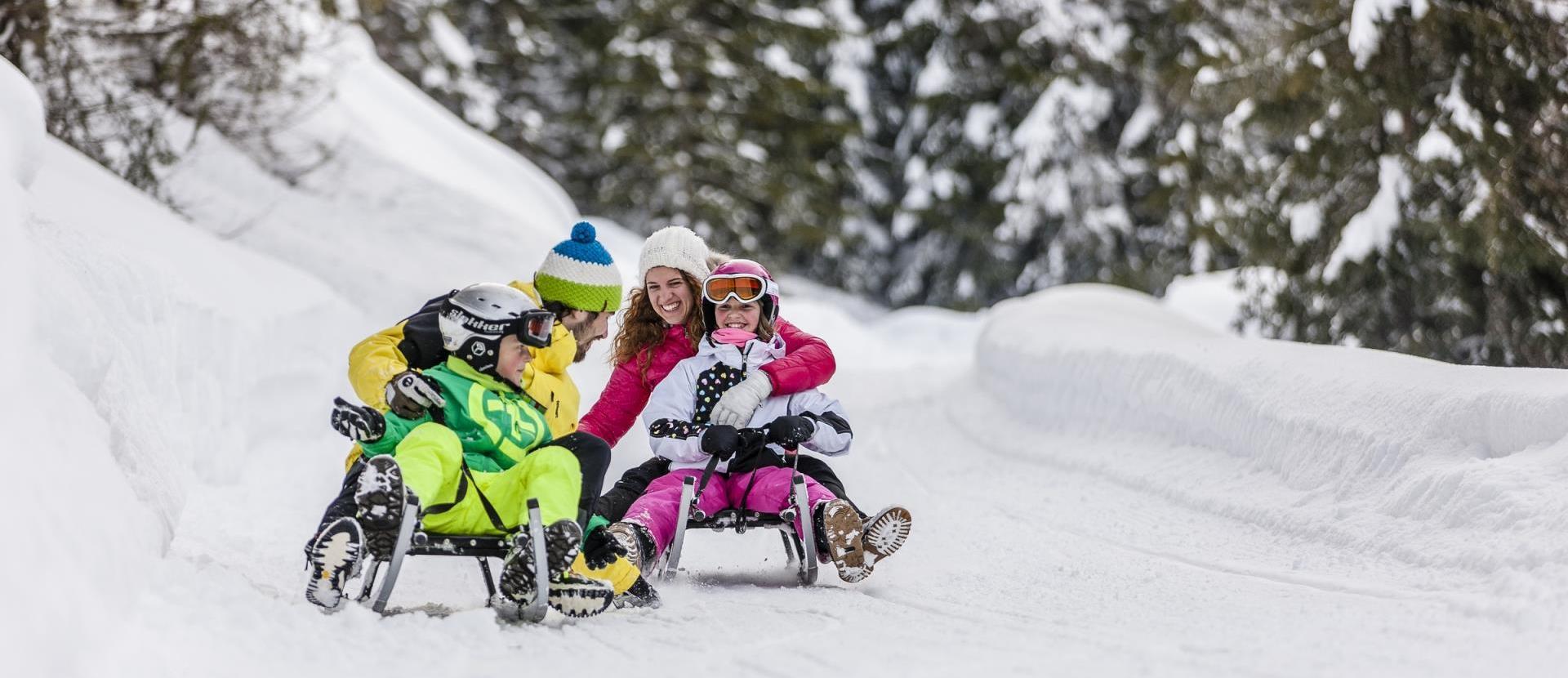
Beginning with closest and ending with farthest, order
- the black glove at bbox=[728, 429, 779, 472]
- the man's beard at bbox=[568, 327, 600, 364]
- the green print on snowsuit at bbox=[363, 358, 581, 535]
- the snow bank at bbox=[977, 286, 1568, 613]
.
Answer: the green print on snowsuit at bbox=[363, 358, 581, 535]
the snow bank at bbox=[977, 286, 1568, 613]
the black glove at bbox=[728, 429, 779, 472]
the man's beard at bbox=[568, 327, 600, 364]

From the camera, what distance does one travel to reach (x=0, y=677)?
2348 millimetres

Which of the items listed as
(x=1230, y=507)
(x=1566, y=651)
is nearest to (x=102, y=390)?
(x=1566, y=651)

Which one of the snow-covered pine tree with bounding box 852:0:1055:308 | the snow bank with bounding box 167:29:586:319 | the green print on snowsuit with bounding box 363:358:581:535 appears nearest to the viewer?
the green print on snowsuit with bounding box 363:358:581:535

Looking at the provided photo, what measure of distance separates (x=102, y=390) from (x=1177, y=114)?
21.9 metres

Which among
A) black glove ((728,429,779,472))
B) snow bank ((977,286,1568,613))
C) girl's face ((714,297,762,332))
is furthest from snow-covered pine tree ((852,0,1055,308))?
black glove ((728,429,779,472))

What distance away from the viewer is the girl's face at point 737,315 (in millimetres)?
4887

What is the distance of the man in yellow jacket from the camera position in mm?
3699

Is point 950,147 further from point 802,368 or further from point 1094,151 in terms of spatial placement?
point 802,368

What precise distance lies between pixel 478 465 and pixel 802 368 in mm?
1352

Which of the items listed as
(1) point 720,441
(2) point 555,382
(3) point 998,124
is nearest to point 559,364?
(2) point 555,382

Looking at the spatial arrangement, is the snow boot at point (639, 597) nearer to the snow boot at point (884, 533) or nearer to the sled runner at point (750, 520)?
the sled runner at point (750, 520)

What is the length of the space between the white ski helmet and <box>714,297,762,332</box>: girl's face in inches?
46.6

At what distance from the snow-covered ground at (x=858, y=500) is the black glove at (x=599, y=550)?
19cm

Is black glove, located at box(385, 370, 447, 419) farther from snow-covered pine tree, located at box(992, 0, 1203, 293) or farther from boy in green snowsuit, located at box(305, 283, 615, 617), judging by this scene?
snow-covered pine tree, located at box(992, 0, 1203, 293)
